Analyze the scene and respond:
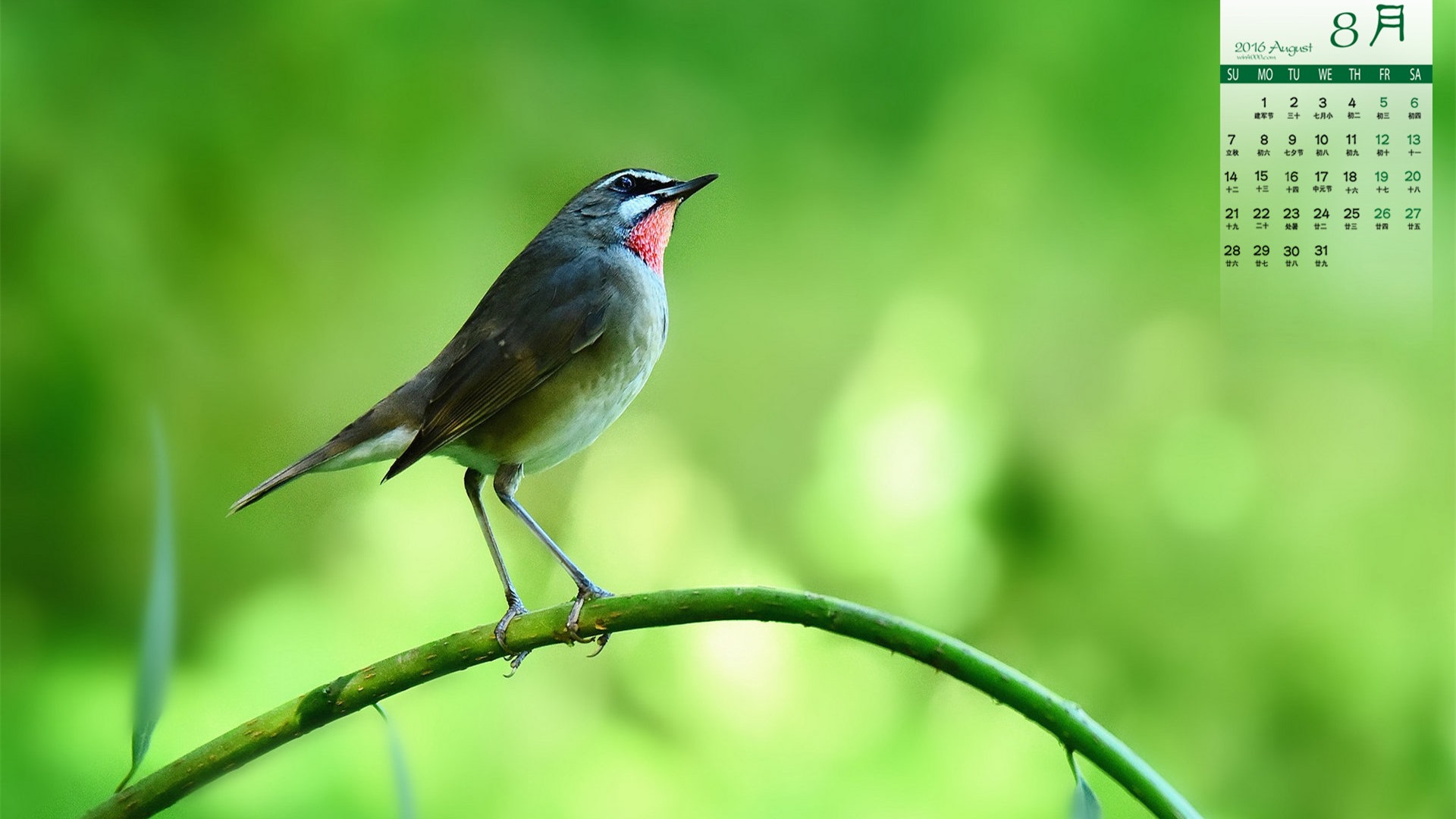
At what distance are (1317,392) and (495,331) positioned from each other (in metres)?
1.27

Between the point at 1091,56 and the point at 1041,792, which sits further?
the point at 1091,56

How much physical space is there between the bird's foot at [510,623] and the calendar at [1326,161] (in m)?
1.20

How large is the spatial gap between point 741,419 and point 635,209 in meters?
0.64

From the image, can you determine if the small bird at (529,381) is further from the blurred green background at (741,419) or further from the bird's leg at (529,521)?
the blurred green background at (741,419)

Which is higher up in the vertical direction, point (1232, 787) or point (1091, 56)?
point (1091, 56)

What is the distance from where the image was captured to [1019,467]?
1.95m

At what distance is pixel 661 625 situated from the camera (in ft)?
2.28

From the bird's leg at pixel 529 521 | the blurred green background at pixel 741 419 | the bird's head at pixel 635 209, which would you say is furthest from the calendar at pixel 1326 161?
the bird's leg at pixel 529 521

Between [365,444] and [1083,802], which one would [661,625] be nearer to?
[1083,802]

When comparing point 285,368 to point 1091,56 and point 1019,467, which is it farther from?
point 1091,56


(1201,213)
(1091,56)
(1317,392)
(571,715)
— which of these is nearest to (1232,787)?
(1317,392)

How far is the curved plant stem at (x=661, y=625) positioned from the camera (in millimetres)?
605

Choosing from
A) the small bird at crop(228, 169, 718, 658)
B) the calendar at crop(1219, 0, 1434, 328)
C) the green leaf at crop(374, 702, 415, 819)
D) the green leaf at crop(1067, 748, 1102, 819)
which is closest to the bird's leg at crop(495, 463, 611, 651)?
the small bird at crop(228, 169, 718, 658)

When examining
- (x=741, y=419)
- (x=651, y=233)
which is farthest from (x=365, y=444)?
(x=741, y=419)
